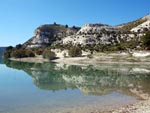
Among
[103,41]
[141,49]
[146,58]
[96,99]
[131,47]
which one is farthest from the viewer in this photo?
[103,41]

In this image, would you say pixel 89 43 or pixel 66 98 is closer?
pixel 66 98

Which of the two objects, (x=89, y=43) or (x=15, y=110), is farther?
(x=89, y=43)

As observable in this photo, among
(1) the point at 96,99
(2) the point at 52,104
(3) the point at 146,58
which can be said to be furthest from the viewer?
(3) the point at 146,58

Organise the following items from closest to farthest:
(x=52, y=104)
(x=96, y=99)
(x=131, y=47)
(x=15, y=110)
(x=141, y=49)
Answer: (x=15, y=110) → (x=52, y=104) → (x=96, y=99) → (x=141, y=49) → (x=131, y=47)

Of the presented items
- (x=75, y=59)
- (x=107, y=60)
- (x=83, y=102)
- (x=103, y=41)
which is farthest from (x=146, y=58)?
(x=83, y=102)

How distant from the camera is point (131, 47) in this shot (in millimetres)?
140375

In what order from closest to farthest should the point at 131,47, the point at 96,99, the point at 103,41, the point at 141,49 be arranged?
the point at 96,99 < the point at 141,49 < the point at 131,47 < the point at 103,41

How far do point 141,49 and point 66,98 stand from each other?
3953 inches

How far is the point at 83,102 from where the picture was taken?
33594mm

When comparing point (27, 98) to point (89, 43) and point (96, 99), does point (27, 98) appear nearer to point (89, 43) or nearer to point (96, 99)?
point (96, 99)

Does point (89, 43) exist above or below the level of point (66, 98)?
above

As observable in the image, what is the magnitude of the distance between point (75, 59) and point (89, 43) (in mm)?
59963

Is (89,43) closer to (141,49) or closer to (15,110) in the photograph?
(141,49)

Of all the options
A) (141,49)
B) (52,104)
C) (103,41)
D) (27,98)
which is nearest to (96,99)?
(52,104)
